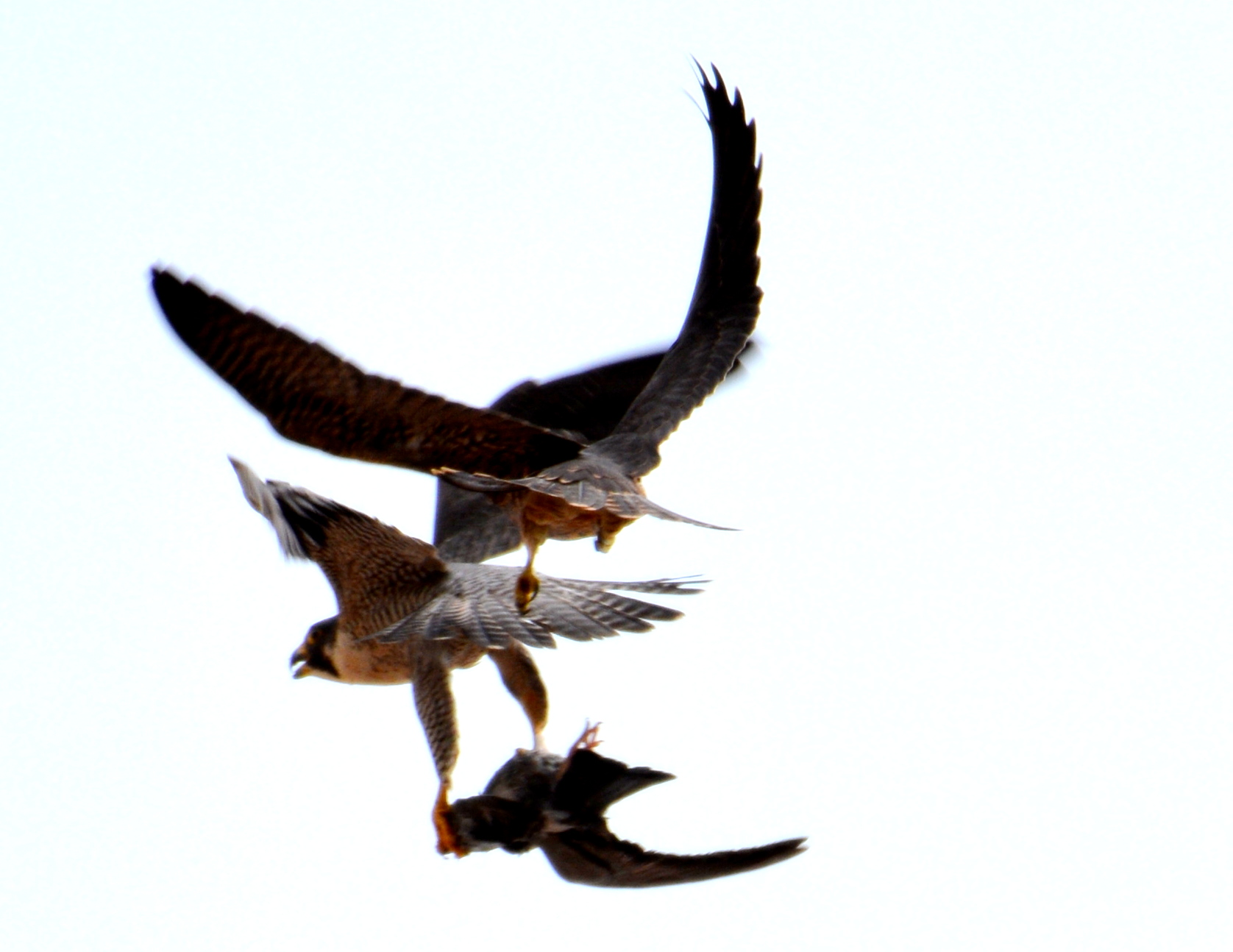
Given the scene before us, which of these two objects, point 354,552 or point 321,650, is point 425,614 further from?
point 321,650

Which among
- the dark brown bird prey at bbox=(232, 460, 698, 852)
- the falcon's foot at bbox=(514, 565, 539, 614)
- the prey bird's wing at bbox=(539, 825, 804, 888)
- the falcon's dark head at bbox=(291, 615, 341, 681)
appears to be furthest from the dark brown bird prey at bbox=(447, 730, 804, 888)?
the falcon's dark head at bbox=(291, 615, 341, 681)

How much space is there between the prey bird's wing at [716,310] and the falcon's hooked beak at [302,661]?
4.26 feet

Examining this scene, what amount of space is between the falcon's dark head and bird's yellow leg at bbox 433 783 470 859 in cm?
103

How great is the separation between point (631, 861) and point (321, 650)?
5.10 ft

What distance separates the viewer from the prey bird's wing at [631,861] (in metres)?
4.27

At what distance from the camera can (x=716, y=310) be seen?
16.8 feet

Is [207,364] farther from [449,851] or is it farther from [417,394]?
[449,851]

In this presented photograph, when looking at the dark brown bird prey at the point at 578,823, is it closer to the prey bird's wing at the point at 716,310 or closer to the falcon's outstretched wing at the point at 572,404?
the prey bird's wing at the point at 716,310

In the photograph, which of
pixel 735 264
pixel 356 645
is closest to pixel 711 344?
pixel 735 264

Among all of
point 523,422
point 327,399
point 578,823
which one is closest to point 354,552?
point 523,422

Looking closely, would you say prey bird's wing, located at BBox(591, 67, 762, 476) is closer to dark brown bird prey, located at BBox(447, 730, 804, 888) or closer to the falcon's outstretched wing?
the falcon's outstretched wing

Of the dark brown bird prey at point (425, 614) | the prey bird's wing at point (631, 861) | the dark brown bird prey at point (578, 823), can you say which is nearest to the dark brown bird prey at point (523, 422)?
the dark brown bird prey at point (425, 614)

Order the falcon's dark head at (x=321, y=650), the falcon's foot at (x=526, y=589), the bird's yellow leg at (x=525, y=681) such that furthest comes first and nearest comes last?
1. the falcon's dark head at (x=321, y=650)
2. the bird's yellow leg at (x=525, y=681)
3. the falcon's foot at (x=526, y=589)

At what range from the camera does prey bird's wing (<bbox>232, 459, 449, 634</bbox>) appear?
4.91 metres
